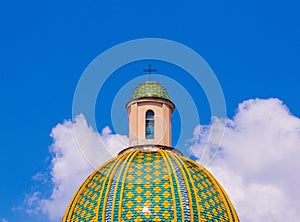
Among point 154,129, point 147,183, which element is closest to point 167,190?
point 147,183

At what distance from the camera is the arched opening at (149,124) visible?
3606 cm

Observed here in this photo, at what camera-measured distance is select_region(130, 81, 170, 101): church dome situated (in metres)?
36.8

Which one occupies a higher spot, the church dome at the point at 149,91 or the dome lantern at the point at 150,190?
the church dome at the point at 149,91

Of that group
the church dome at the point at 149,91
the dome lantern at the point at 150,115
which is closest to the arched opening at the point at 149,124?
the dome lantern at the point at 150,115

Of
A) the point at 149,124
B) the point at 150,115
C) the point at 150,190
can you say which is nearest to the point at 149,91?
the point at 150,115

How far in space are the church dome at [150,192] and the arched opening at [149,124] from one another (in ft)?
4.32

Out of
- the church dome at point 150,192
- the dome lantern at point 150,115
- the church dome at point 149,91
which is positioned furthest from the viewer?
the church dome at point 149,91

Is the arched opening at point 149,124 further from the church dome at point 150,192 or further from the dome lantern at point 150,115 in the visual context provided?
the church dome at point 150,192

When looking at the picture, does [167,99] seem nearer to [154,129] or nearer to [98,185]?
[154,129]

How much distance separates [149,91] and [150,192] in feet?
17.7

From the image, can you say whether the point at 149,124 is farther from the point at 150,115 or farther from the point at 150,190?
the point at 150,190

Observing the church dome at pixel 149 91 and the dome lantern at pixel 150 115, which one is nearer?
the dome lantern at pixel 150 115

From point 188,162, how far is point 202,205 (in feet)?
7.68

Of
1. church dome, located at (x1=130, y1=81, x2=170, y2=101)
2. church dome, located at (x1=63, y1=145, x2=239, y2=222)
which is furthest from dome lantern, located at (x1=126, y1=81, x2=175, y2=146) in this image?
church dome, located at (x1=63, y1=145, x2=239, y2=222)
